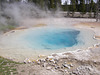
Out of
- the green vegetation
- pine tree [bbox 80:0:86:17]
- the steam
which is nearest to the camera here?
the green vegetation

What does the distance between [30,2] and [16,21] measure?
4.17m

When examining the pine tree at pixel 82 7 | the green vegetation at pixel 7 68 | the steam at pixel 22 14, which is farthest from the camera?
the pine tree at pixel 82 7

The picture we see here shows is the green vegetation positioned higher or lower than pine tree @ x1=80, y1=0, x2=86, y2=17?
lower

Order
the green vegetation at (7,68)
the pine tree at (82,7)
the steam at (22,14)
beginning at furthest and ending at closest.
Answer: the pine tree at (82,7)
the steam at (22,14)
the green vegetation at (7,68)

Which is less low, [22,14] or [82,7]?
[82,7]

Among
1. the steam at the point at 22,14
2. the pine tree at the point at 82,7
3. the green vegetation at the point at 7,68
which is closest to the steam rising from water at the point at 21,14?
the steam at the point at 22,14

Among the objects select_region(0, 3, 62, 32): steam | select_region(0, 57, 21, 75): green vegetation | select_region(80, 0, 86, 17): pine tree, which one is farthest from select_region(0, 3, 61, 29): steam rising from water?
select_region(0, 57, 21, 75): green vegetation

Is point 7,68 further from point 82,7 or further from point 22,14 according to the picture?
point 82,7

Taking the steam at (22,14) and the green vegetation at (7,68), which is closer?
the green vegetation at (7,68)

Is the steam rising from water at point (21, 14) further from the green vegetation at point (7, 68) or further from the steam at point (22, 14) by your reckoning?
the green vegetation at point (7, 68)

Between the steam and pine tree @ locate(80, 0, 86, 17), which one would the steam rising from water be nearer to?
the steam

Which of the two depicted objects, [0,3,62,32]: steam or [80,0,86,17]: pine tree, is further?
[80,0,86,17]: pine tree

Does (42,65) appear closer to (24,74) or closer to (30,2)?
(24,74)

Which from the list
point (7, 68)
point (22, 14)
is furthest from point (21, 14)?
point (7, 68)
